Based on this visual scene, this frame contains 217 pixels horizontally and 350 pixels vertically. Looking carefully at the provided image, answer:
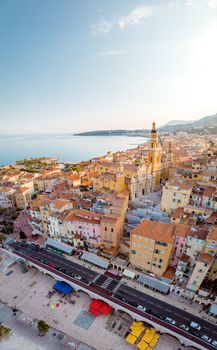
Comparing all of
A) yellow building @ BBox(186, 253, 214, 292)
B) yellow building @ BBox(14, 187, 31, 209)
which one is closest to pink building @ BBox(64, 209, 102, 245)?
yellow building @ BBox(186, 253, 214, 292)

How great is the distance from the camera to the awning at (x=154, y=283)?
32594mm

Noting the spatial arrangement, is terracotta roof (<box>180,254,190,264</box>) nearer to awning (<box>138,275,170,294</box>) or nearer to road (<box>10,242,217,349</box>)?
awning (<box>138,275,170,294</box>)

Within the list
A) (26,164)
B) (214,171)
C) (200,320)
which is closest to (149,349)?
(200,320)

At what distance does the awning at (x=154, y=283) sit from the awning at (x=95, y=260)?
22.5 ft

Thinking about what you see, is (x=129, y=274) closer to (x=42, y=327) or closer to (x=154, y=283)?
(x=154, y=283)

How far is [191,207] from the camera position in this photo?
41.8m

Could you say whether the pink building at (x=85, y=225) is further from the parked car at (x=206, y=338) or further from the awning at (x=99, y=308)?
the parked car at (x=206, y=338)

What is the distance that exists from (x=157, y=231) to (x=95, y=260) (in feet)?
45.0

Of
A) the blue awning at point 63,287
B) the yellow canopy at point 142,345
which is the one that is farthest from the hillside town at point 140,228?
the yellow canopy at point 142,345

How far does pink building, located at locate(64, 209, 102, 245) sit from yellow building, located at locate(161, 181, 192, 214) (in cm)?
1707

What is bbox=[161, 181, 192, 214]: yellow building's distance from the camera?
44.2 metres

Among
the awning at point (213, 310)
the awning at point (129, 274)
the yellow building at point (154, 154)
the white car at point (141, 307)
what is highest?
the yellow building at point (154, 154)

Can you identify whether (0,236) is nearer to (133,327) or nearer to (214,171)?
(133,327)

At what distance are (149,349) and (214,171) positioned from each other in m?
43.9
